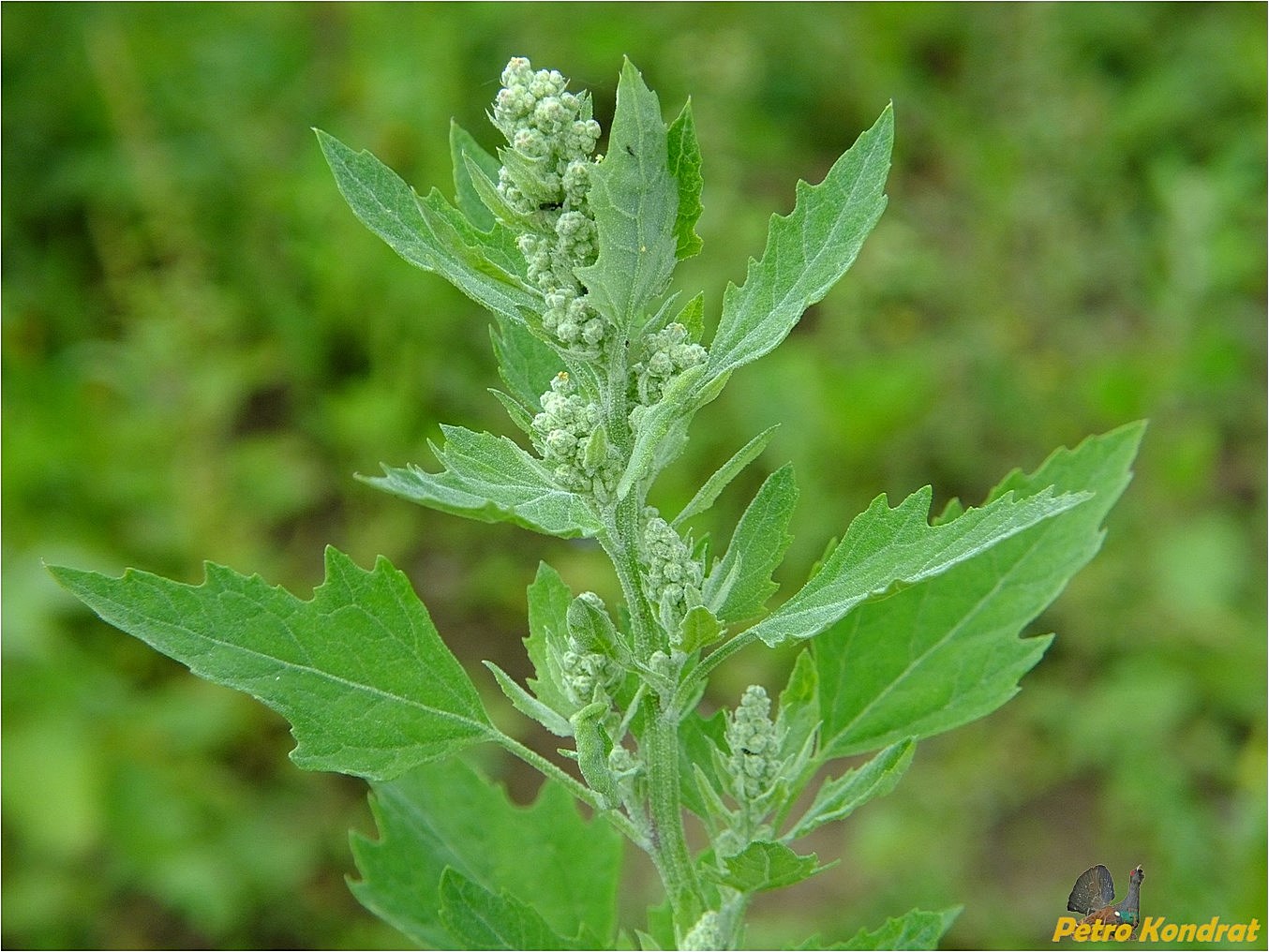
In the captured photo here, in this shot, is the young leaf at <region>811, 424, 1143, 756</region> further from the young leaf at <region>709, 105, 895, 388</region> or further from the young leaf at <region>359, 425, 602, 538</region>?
the young leaf at <region>359, 425, 602, 538</region>

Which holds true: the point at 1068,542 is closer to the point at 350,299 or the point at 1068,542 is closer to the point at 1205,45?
the point at 350,299

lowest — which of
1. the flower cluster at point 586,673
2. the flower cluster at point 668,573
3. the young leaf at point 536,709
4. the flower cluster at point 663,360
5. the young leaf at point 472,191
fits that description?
the young leaf at point 536,709

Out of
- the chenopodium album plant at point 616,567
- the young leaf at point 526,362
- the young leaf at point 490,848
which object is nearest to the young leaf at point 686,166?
the chenopodium album plant at point 616,567

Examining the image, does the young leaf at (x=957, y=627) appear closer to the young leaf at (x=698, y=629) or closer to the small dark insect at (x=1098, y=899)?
the small dark insect at (x=1098, y=899)

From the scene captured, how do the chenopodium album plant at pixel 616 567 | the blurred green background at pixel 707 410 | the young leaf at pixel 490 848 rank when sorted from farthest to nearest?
the blurred green background at pixel 707 410 → the young leaf at pixel 490 848 → the chenopodium album plant at pixel 616 567

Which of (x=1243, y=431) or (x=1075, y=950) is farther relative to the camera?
(x=1243, y=431)

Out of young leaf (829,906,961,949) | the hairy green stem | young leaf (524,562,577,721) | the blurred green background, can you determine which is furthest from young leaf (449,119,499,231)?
the blurred green background

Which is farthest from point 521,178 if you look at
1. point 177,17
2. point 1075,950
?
point 177,17
